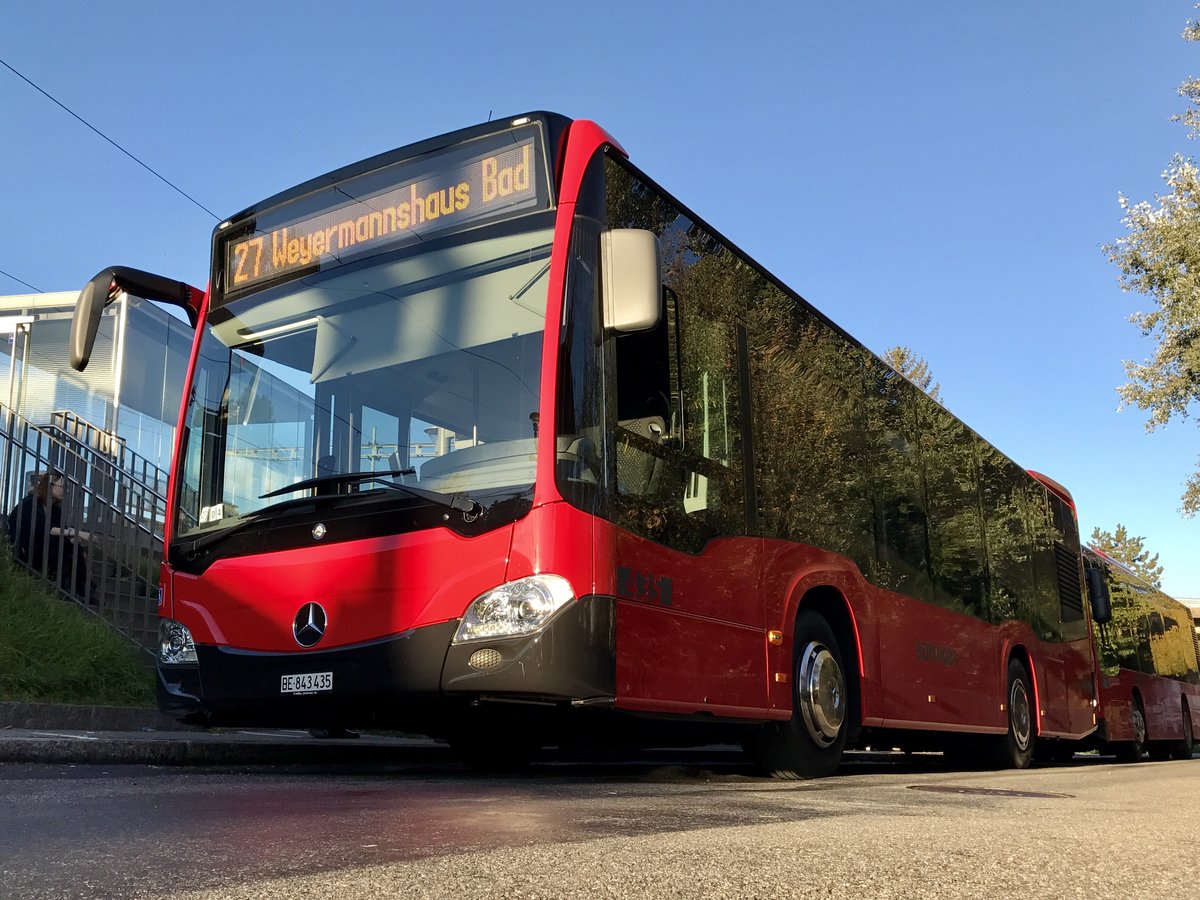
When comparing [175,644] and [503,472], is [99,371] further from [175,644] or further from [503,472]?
[503,472]

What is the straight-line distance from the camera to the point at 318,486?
5934 millimetres

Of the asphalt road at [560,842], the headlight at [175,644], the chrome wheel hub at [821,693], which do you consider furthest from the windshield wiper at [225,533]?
the chrome wheel hub at [821,693]

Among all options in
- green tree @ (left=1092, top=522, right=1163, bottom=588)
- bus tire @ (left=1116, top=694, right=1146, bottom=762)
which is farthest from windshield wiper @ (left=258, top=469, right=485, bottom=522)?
green tree @ (left=1092, top=522, right=1163, bottom=588)

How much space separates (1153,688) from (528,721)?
1567 centimetres

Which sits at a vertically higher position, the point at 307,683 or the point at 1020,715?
the point at 307,683

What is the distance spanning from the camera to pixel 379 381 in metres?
6.00

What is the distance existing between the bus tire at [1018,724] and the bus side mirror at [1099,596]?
3913 mm

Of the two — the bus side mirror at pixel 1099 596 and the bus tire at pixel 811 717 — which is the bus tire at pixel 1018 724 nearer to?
the bus side mirror at pixel 1099 596

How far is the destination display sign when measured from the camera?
5.94m

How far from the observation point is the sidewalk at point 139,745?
6215 millimetres

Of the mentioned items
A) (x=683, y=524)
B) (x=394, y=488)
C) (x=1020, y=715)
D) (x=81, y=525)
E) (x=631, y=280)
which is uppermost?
(x=631, y=280)

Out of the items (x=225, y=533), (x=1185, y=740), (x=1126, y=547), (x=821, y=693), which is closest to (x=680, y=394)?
(x=821, y=693)

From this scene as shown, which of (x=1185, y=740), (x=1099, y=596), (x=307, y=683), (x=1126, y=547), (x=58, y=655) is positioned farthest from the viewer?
(x=1126, y=547)

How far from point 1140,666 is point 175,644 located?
1527 centimetres
